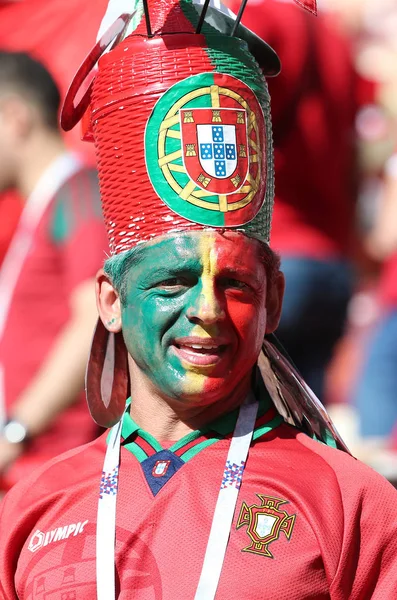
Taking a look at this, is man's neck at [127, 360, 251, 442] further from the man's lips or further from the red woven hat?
the red woven hat

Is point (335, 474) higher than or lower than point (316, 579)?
higher

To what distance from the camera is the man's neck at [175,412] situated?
10.9 feet

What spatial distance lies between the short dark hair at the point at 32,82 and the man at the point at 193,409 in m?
2.39

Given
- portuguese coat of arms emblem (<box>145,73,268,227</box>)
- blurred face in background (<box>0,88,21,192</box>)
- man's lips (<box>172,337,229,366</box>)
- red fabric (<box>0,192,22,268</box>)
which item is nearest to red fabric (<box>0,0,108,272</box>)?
red fabric (<box>0,192,22,268</box>)

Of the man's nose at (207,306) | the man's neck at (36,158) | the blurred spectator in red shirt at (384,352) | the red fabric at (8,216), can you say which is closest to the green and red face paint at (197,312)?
the man's nose at (207,306)

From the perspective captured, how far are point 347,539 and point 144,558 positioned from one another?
471 millimetres

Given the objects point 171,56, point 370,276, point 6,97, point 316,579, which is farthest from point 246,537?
point 370,276

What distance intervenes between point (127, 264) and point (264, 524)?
27.9 inches

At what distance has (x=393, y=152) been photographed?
261 inches

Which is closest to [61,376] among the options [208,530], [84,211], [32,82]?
[84,211]

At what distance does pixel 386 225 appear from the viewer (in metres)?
7.02

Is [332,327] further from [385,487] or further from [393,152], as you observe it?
[385,487]

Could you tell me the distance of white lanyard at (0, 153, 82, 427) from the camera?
18.5 feet

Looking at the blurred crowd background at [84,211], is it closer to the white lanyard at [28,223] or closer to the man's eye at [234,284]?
the white lanyard at [28,223]
